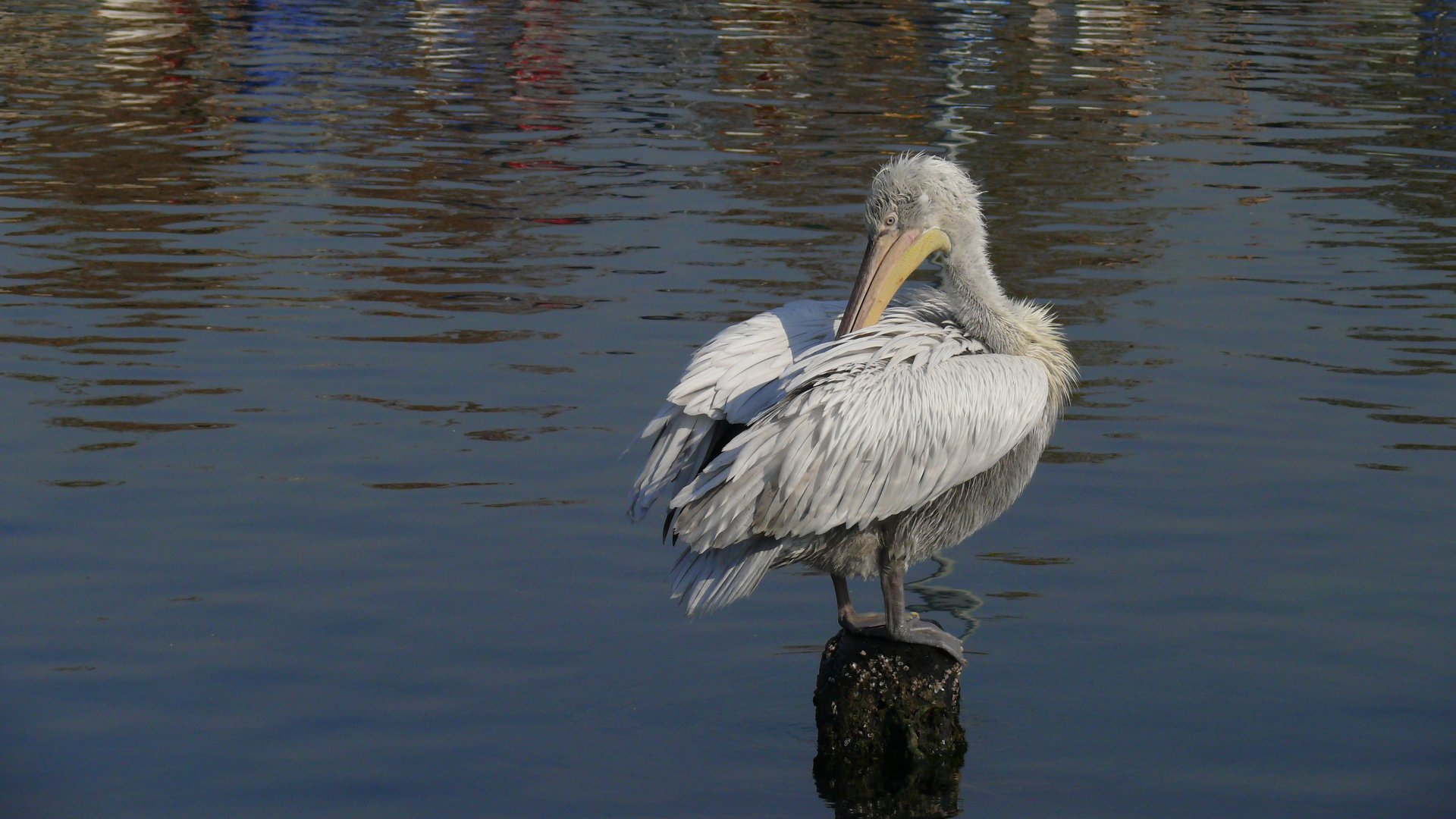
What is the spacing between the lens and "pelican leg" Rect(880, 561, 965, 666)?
15.5 ft

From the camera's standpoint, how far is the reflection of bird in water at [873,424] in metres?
4.71

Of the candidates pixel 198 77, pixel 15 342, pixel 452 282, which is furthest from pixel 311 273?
pixel 198 77

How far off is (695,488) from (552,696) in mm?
942

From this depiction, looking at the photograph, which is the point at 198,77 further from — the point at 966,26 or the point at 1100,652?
the point at 1100,652

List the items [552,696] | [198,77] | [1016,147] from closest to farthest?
[552,696], [1016,147], [198,77]

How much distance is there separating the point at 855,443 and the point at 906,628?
19.3 inches

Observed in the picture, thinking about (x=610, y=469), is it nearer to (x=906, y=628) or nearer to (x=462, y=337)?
(x=462, y=337)

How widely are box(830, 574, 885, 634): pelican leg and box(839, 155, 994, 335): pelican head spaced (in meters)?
0.75

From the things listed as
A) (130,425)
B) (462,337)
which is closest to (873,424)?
(130,425)

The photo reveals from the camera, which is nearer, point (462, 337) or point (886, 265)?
point (886, 265)

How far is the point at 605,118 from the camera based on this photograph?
15.6 meters

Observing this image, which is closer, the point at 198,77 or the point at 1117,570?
the point at 1117,570

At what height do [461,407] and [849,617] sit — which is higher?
[849,617]

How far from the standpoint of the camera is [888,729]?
4738mm
